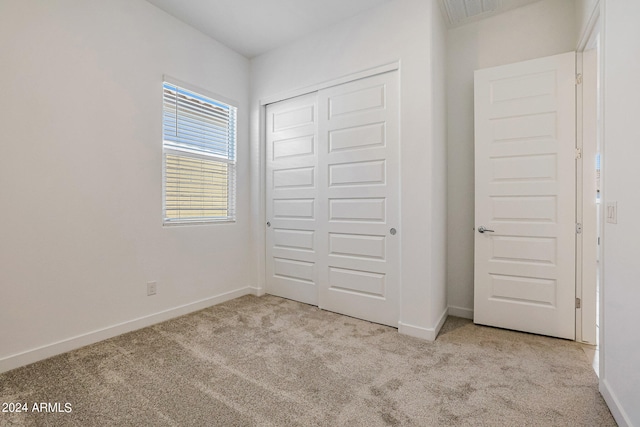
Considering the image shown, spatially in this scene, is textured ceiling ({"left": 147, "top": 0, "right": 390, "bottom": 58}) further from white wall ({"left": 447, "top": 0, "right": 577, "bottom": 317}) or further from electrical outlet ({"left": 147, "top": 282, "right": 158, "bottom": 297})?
electrical outlet ({"left": 147, "top": 282, "right": 158, "bottom": 297})

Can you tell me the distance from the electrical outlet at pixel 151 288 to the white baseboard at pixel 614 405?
3.34 m

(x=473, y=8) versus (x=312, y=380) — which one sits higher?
(x=473, y=8)

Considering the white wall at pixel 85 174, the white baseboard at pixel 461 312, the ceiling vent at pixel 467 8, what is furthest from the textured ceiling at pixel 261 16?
the white baseboard at pixel 461 312

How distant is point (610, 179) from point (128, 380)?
3087 millimetres

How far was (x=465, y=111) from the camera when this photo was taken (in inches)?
117

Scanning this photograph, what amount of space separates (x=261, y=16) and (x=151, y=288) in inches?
112

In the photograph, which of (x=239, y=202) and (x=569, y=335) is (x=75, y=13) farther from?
(x=569, y=335)

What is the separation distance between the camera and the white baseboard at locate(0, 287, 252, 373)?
2004 mm

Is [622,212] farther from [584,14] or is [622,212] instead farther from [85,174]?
[85,174]

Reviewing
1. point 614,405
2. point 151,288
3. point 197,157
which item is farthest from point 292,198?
point 614,405

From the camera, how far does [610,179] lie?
1600 mm

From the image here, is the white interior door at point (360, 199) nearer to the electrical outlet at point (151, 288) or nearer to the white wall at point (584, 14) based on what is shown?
the white wall at point (584, 14)

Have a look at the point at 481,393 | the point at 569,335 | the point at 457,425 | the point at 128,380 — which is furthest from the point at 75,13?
the point at 569,335

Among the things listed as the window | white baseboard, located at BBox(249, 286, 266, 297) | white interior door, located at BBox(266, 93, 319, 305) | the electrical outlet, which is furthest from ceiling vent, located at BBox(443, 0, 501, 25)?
the electrical outlet
